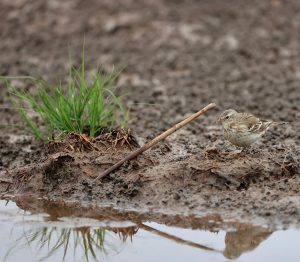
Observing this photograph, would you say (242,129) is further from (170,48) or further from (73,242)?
(170,48)

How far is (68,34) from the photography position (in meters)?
15.3

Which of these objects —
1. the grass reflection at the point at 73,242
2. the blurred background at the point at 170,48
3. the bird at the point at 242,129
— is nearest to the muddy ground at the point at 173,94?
the blurred background at the point at 170,48

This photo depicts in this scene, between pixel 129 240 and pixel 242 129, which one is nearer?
pixel 129 240

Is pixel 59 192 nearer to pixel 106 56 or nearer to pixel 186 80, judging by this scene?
pixel 186 80

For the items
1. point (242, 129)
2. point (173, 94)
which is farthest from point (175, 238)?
point (173, 94)

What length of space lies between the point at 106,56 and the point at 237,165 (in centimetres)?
688

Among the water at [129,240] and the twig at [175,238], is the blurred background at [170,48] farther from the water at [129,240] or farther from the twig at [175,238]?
the twig at [175,238]

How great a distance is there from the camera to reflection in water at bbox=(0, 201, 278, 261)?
21.5ft

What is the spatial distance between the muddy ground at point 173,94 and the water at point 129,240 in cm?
32

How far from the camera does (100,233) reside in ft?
23.0

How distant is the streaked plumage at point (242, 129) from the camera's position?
8172mm

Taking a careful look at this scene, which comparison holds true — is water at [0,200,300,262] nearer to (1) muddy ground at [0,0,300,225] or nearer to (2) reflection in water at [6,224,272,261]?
(2) reflection in water at [6,224,272,261]

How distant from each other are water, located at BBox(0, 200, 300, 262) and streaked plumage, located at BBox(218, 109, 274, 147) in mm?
1338

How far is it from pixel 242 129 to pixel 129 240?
198 centimetres
